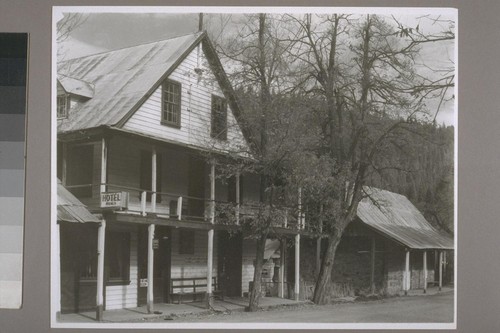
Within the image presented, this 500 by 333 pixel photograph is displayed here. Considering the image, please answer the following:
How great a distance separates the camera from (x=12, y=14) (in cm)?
707

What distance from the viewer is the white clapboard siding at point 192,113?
709 centimetres

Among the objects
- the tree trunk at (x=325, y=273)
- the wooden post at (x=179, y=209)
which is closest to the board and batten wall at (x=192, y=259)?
the wooden post at (x=179, y=209)

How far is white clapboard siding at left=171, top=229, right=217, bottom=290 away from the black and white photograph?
0.01 m

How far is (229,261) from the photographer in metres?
7.17

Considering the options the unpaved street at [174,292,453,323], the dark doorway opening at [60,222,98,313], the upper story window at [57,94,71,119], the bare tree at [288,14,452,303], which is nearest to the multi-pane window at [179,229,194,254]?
the unpaved street at [174,292,453,323]

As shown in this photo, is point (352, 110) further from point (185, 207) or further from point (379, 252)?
point (185, 207)

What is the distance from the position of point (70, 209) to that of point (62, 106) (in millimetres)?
938

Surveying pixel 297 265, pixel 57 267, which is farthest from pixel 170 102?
pixel 297 265

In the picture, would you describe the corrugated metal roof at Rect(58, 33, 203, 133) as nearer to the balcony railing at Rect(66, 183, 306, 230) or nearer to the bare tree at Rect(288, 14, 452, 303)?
the balcony railing at Rect(66, 183, 306, 230)

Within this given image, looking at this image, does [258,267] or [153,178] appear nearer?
[153,178]

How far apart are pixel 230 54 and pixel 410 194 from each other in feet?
6.99

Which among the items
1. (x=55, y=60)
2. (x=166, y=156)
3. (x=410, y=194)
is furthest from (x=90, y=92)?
(x=410, y=194)

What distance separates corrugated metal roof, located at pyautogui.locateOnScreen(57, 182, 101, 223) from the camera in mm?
6922

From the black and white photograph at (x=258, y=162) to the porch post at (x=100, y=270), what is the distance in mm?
49
